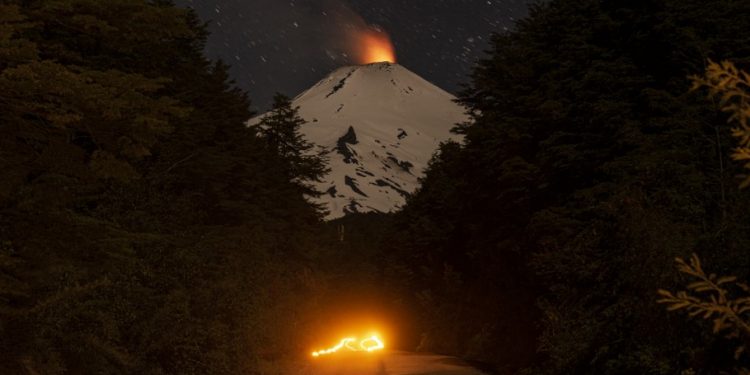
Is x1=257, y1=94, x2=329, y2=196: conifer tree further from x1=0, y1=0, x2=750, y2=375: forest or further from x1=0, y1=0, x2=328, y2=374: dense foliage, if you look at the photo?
x1=0, y1=0, x2=328, y2=374: dense foliage

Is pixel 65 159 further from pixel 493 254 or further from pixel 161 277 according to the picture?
pixel 493 254

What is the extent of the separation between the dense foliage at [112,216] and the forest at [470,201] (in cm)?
7

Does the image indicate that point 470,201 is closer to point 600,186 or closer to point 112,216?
point 600,186

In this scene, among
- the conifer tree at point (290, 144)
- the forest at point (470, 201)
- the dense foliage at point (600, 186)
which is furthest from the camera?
the conifer tree at point (290, 144)

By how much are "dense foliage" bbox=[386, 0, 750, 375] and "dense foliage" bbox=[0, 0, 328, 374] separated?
905 centimetres

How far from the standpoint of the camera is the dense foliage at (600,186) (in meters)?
13.3

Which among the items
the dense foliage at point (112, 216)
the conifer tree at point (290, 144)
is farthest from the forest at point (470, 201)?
the conifer tree at point (290, 144)

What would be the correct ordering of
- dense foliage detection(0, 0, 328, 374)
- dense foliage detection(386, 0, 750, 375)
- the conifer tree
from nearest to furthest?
dense foliage detection(0, 0, 328, 374), dense foliage detection(386, 0, 750, 375), the conifer tree

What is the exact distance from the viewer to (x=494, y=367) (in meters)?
35.4

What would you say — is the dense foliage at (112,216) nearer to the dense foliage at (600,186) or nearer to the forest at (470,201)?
the forest at (470,201)

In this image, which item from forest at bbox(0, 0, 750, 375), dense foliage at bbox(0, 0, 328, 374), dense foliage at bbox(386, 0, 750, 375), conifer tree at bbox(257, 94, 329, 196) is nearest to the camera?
dense foliage at bbox(0, 0, 328, 374)

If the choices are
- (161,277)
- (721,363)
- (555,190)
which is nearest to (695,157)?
(555,190)

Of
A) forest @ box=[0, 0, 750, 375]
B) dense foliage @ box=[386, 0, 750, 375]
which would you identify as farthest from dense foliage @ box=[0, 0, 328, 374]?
dense foliage @ box=[386, 0, 750, 375]

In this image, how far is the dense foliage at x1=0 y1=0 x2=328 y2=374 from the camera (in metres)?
10.8
